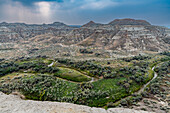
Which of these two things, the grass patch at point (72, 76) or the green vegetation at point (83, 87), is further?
the grass patch at point (72, 76)

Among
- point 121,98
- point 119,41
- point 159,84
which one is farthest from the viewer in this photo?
point 119,41

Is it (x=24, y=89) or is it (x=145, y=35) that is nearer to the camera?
(x=24, y=89)

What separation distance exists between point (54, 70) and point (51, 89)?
16.1 meters

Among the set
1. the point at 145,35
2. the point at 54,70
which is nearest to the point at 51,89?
the point at 54,70

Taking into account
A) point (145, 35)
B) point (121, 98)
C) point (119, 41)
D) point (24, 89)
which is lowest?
point (121, 98)

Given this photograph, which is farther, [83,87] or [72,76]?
[72,76]

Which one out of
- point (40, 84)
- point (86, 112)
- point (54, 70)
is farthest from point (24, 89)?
point (86, 112)

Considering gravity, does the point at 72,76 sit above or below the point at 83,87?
above

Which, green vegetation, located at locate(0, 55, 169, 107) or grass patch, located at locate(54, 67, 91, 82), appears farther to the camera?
grass patch, located at locate(54, 67, 91, 82)

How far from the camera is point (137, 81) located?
144 ft

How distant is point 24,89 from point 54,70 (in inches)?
701

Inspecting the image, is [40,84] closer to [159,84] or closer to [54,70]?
[54,70]

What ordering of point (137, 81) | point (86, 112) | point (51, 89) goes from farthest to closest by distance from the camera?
point (137, 81), point (51, 89), point (86, 112)

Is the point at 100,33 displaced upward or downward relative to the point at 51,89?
upward
